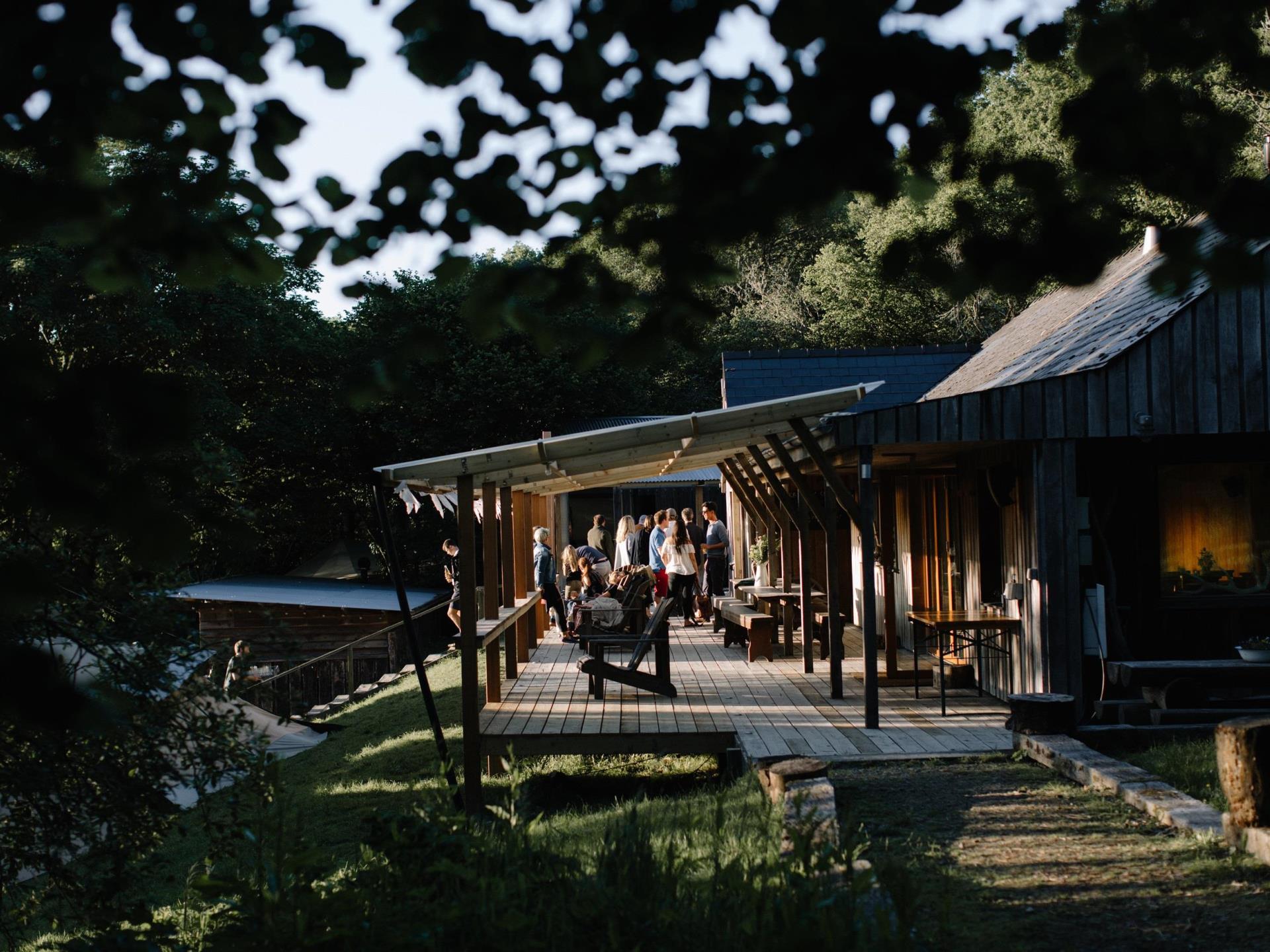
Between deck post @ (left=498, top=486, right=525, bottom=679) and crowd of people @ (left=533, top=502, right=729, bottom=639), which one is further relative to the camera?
crowd of people @ (left=533, top=502, right=729, bottom=639)

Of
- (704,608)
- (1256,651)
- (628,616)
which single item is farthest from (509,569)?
(704,608)

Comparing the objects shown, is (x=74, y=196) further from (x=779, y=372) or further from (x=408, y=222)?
(x=779, y=372)

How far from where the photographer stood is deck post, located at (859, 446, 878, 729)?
909cm

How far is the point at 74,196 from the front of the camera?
2.16 metres

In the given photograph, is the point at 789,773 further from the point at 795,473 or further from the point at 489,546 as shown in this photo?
the point at 795,473

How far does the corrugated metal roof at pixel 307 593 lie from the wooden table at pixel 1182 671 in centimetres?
1501

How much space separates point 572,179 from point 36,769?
334cm

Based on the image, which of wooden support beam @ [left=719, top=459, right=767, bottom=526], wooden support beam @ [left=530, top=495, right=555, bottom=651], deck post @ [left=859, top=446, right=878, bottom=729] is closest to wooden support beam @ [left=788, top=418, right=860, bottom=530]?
deck post @ [left=859, top=446, right=878, bottom=729]

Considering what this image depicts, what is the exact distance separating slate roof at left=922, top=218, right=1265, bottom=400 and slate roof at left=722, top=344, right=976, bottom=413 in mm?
820

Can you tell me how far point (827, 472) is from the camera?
10031 mm

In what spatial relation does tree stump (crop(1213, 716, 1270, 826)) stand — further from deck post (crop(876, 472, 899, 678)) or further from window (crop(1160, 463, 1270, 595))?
deck post (crop(876, 472, 899, 678))

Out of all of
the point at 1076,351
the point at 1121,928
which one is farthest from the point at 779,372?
the point at 1121,928

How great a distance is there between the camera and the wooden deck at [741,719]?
8586mm

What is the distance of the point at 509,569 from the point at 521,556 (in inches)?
57.5
